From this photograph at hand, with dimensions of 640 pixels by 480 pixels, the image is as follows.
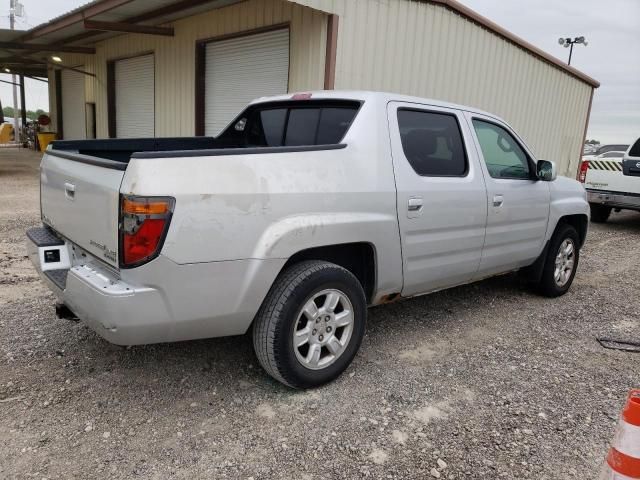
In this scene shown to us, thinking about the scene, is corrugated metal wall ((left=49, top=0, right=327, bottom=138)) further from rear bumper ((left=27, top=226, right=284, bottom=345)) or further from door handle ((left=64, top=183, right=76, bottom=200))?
rear bumper ((left=27, top=226, right=284, bottom=345))

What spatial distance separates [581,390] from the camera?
3.49m

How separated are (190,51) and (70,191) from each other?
8801 mm

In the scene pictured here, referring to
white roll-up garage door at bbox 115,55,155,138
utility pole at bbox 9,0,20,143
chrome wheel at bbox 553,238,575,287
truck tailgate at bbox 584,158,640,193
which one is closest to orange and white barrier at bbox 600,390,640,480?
chrome wheel at bbox 553,238,575,287

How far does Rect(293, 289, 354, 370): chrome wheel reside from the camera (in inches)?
124

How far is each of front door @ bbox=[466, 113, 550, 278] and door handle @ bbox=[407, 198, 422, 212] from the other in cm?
89

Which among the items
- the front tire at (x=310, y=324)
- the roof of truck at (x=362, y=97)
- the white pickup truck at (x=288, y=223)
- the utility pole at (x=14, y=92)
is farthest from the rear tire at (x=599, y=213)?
the utility pole at (x=14, y=92)

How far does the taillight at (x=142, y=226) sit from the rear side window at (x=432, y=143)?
1756 millimetres

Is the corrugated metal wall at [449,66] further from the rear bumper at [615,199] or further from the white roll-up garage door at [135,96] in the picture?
the white roll-up garage door at [135,96]

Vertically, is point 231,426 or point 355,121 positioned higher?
point 355,121

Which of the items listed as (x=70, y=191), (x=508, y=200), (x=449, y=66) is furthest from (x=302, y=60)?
(x=70, y=191)

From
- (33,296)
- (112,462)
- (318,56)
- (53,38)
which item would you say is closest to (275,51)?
(318,56)

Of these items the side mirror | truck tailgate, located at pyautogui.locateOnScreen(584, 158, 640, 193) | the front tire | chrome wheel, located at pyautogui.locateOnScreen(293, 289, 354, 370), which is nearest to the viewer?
the front tire

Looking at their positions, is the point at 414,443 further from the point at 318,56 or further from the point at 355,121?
the point at 318,56

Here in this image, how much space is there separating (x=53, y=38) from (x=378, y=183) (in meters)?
15.5
